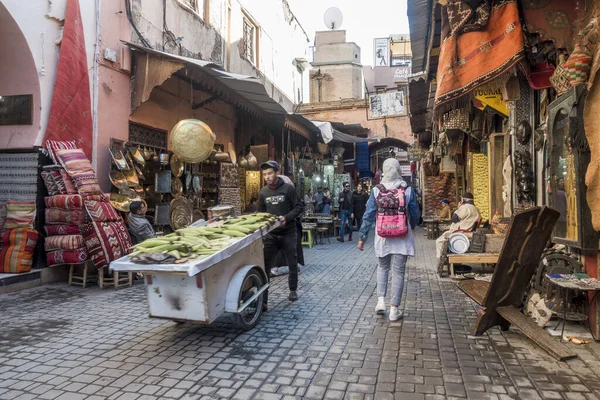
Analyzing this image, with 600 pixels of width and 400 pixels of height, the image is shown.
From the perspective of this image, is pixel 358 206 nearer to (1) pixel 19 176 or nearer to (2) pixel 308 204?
(2) pixel 308 204

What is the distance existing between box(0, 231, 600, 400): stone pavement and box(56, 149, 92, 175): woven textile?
2060mm

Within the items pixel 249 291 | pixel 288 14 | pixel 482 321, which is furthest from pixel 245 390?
pixel 288 14

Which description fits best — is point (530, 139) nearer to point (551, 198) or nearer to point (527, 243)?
point (551, 198)

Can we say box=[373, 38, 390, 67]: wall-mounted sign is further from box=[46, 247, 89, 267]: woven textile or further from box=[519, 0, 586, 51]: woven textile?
box=[519, 0, 586, 51]: woven textile

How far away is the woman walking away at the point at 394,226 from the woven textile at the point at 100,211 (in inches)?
162

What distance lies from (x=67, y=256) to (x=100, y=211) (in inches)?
33.0

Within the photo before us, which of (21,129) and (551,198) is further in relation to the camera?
(21,129)

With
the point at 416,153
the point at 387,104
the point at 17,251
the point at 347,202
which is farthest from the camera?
the point at 387,104

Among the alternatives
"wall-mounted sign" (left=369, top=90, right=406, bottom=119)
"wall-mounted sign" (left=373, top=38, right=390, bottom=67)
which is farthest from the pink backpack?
"wall-mounted sign" (left=373, top=38, right=390, bottom=67)

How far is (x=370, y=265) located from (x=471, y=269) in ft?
6.36

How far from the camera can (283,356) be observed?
3.63m

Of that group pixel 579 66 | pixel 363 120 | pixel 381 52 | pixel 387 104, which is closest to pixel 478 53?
pixel 579 66

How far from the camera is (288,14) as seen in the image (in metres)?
20.6

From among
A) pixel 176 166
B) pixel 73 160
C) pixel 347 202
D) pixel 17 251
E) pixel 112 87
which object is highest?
pixel 112 87
